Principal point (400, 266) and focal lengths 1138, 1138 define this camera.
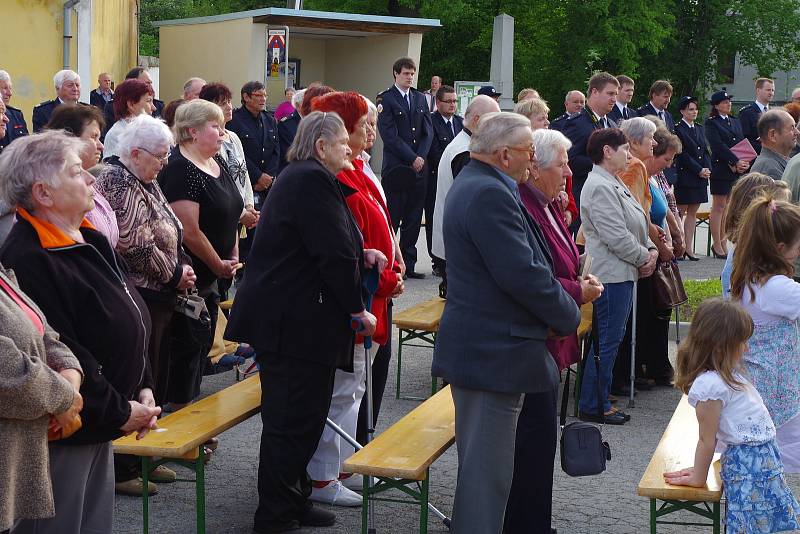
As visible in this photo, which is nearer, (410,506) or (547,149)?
(547,149)

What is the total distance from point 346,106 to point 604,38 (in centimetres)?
3350

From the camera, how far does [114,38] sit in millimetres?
23906

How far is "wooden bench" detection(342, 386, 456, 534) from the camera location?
4582mm

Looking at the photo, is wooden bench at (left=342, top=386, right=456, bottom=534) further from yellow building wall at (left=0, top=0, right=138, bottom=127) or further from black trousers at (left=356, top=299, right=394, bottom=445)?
yellow building wall at (left=0, top=0, right=138, bottom=127)

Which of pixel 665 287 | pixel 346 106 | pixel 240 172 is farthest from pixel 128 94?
pixel 665 287

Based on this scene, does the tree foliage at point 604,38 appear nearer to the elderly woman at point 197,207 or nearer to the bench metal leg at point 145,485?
the elderly woman at point 197,207

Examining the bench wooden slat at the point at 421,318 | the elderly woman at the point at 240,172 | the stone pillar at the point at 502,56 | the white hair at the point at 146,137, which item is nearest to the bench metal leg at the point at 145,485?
the white hair at the point at 146,137

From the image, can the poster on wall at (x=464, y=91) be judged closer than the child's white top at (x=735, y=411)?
No

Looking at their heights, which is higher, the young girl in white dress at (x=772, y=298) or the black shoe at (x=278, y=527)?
the young girl in white dress at (x=772, y=298)

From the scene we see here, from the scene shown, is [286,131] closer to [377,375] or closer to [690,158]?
[690,158]

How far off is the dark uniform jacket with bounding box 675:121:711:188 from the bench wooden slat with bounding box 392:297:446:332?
7480 millimetres

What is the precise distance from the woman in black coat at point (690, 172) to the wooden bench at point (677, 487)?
9.78 metres

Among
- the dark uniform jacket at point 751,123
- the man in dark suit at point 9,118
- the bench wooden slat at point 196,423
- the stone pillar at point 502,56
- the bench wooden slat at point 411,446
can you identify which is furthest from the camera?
the stone pillar at point 502,56

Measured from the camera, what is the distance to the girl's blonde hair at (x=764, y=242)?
522 cm
